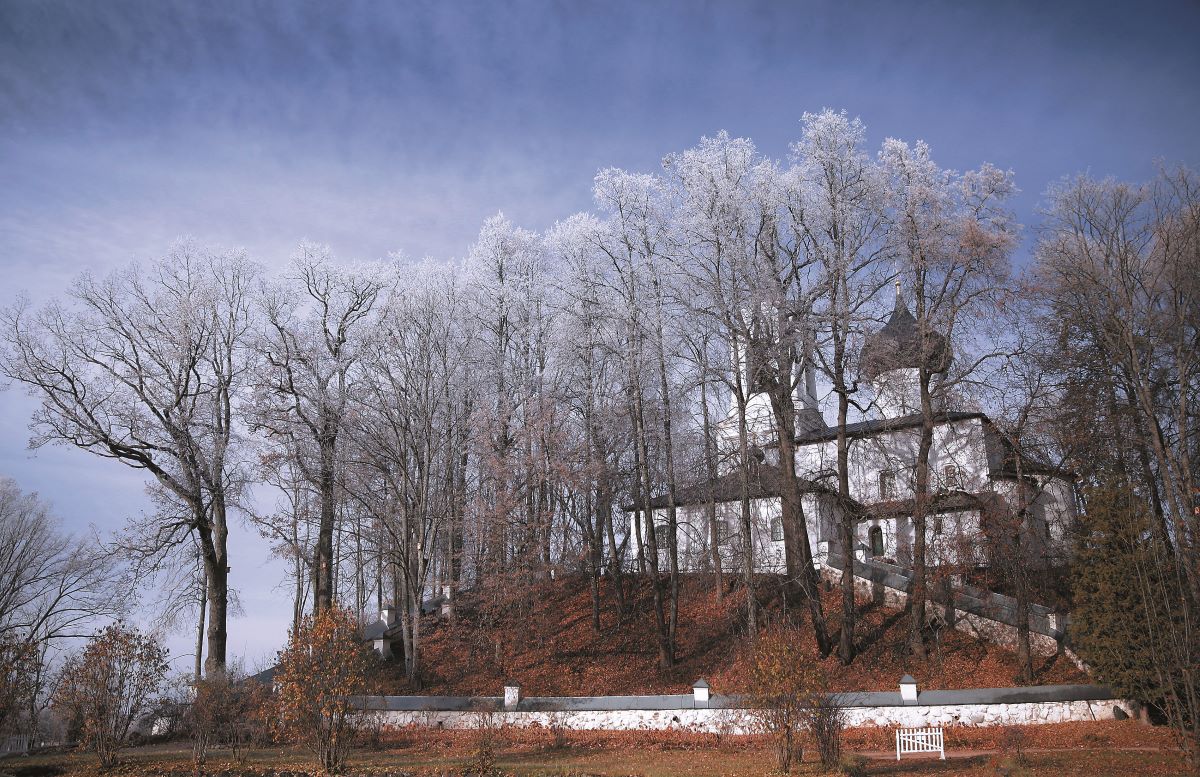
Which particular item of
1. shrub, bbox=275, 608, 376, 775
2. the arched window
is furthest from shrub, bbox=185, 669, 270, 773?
the arched window

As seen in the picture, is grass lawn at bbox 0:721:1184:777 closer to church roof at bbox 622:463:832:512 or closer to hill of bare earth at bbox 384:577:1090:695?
hill of bare earth at bbox 384:577:1090:695

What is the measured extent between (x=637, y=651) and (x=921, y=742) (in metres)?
11.3

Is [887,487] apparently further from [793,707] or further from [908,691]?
[793,707]

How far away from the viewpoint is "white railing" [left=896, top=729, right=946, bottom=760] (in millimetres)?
15398

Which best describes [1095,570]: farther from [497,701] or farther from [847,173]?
[497,701]

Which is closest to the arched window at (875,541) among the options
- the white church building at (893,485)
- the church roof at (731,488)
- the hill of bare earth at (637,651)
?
the white church building at (893,485)

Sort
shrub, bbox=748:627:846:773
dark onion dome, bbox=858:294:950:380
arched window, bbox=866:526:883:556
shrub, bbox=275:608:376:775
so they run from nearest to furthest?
shrub, bbox=748:627:846:773, shrub, bbox=275:608:376:775, dark onion dome, bbox=858:294:950:380, arched window, bbox=866:526:883:556

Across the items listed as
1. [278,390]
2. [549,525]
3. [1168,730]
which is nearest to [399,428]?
[278,390]

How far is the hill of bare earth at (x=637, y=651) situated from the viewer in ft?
71.6

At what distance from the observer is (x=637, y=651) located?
83.9ft

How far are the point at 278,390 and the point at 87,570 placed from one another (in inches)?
337

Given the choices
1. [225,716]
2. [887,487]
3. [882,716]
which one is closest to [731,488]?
[887,487]

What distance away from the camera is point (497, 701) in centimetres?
2108

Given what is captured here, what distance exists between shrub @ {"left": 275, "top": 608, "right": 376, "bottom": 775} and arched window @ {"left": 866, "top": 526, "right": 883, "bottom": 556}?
2367 centimetres
